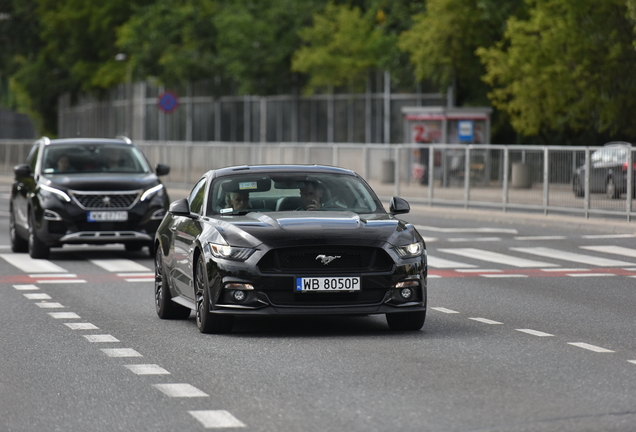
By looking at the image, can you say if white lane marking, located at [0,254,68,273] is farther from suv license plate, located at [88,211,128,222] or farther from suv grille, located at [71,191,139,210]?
suv grille, located at [71,191,139,210]

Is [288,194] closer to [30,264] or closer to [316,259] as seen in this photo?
[316,259]

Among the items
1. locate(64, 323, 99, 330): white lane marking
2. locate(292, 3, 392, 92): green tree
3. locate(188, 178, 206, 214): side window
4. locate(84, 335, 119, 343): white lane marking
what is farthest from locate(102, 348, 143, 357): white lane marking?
locate(292, 3, 392, 92): green tree

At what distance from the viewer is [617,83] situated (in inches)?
1624

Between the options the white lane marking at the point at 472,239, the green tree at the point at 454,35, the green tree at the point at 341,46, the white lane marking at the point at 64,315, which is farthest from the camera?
the green tree at the point at 341,46

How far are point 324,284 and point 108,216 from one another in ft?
30.8

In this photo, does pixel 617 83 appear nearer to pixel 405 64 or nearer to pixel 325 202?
pixel 405 64

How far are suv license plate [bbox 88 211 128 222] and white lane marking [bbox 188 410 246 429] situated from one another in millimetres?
12472

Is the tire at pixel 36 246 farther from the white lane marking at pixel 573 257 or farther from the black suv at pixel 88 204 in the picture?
the white lane marking at pixel 573 257

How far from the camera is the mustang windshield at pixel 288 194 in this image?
12.4 m

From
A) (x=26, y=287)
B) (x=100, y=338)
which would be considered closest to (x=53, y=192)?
(x=26, y=287)

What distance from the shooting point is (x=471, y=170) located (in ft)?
114

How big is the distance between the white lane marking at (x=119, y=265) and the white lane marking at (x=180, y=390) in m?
9.68

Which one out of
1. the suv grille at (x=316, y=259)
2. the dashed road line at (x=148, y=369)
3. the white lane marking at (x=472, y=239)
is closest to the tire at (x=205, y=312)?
the suv grille at (x=316, y=259)

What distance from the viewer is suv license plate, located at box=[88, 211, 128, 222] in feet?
66.3
